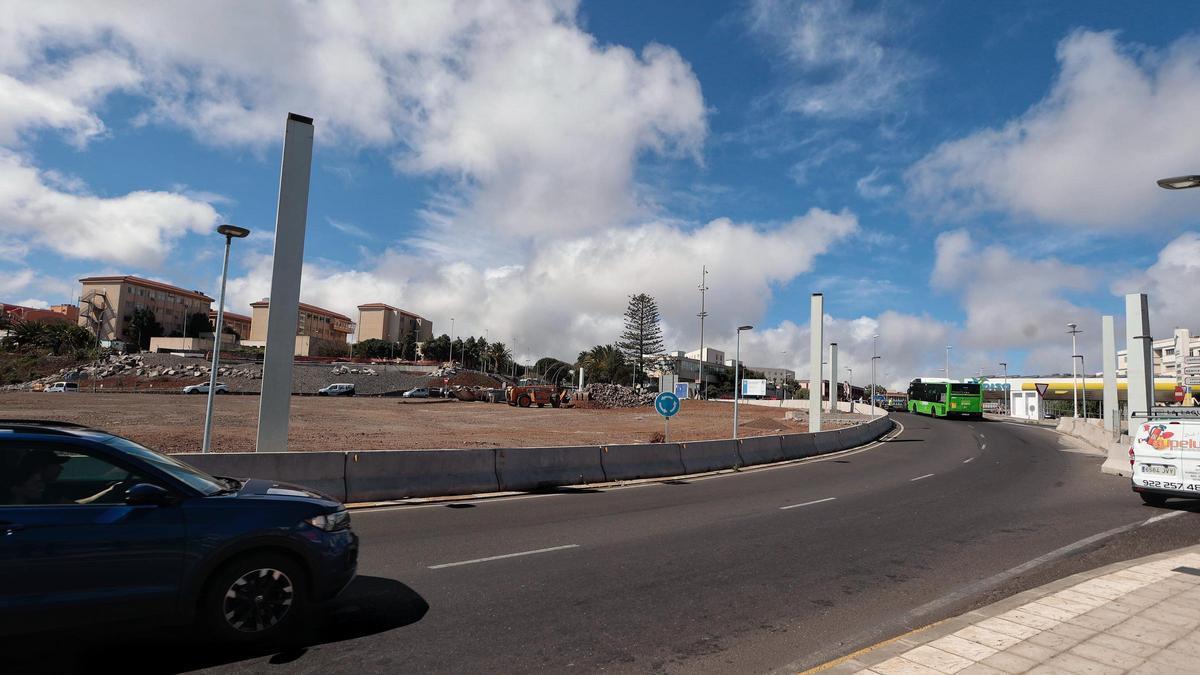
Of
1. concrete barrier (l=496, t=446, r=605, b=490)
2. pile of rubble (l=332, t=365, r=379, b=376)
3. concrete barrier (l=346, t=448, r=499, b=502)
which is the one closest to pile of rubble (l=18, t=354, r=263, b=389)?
pile of rubble (l=332, t=365, r=379, b=376)

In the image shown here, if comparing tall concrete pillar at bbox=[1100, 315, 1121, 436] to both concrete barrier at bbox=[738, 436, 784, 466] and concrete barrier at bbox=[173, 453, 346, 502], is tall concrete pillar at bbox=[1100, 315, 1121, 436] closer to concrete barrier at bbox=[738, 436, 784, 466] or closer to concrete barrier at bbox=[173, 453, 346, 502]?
concrete barrier at bbox=[738, 436, 784, 466]

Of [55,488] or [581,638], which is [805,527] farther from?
[55,488]

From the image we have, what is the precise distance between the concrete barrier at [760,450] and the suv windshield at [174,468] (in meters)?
17.1

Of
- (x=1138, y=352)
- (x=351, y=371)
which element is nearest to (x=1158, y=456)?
(x=1138, y=352)

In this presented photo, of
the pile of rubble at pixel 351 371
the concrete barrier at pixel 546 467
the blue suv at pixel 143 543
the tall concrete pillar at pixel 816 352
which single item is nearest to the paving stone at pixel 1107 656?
the blue suv at pixel 143 543

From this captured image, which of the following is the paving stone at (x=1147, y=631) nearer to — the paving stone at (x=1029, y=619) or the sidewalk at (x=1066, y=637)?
the sidewalk at (x=1066, y=637)

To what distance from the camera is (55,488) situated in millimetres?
4176

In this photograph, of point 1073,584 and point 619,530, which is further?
point 619,530

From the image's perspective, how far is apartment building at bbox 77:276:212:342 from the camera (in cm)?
Answer: 14088

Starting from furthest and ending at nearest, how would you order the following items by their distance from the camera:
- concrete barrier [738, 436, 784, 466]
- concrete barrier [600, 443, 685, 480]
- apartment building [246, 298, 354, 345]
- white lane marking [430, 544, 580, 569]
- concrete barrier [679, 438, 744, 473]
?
1. apartment building [246, 298, 354, 345]
2. concrete barrier [738, 436, 784, 466]
3. concrete barrier [679, 438, 744, 473]
4. concrete barrier [600, 443, 685, 480]
5. white lane marking [430, 544, 580, 569]

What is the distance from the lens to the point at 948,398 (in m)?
52.4

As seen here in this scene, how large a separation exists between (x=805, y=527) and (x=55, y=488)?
886cm

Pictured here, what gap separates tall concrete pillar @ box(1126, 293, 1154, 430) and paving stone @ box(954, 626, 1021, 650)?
27.3 metres

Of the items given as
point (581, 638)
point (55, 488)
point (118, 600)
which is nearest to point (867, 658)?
point (581, 638)
